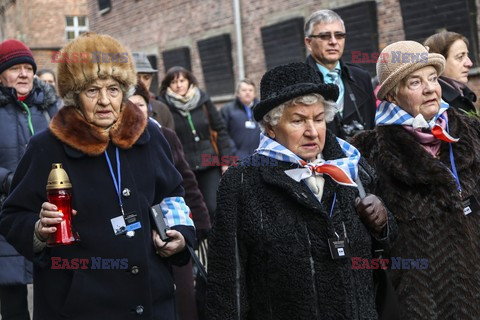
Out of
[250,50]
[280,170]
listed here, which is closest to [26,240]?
[280,170]

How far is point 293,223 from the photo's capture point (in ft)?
12.5

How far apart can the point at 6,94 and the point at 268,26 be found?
40.0 ft

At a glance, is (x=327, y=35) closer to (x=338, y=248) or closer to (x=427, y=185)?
(x=427, y=185)

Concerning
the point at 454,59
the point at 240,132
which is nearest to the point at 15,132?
the point at 454,59

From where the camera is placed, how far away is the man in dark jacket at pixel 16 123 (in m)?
5.98

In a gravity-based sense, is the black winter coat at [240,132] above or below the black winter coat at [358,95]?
above

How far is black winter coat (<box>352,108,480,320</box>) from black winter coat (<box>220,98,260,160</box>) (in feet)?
24.3

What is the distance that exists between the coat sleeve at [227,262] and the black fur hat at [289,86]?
380 millimetres

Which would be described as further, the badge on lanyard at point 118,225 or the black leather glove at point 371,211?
the badge on lanyard at point 118,225

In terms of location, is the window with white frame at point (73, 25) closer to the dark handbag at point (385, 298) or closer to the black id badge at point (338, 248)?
the dark handbag at point (385, 298)

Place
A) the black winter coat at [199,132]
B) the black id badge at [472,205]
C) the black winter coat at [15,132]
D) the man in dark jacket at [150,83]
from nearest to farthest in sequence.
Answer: the black id badge at [472,205]
the black winter coat at [15,132]
the man in dark jacket at [150,83]
the black winter coat at [199,132]

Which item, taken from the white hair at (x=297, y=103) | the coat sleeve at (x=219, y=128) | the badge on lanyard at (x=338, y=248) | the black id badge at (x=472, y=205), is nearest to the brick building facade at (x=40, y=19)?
the coat sleeve at (x=219, y=128)

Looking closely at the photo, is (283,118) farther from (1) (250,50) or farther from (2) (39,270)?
(1) (250,50)

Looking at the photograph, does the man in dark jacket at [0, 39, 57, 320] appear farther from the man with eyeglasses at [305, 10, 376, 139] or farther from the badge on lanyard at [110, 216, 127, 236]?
the man with eyeglasses at [305, 10, 376, 139]
